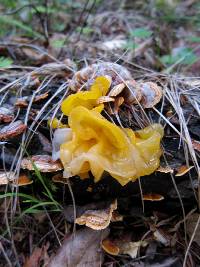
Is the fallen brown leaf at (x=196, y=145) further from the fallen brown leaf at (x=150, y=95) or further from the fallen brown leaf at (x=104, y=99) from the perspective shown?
the fallen brown leaf at (x=104, y=99)

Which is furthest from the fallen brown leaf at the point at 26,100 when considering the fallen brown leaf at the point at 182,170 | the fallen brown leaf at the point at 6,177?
the fallen brown leaf at the point at 182,170

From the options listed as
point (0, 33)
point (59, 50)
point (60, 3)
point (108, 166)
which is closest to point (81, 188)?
point (108, 166)

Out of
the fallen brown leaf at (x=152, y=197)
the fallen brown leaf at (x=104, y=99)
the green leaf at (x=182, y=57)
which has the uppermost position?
the fallen brown leaf at (x=104, y=99)

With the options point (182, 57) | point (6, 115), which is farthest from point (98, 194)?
point (182, 57)

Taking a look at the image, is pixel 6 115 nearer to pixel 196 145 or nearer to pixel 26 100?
pixel 26 100

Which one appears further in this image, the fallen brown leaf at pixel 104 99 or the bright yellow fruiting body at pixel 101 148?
the fallen brown leaf at pixel 104 99

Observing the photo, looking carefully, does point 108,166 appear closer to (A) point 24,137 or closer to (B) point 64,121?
(B) point 64,121
